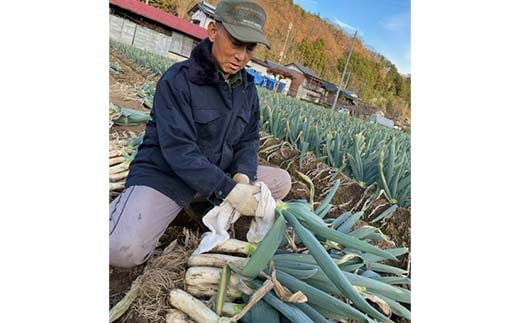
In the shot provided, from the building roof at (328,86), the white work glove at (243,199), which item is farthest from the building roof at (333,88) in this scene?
the white work glove at (243,199)

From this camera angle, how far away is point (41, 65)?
0.54 m

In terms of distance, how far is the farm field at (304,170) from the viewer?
0.67 meters

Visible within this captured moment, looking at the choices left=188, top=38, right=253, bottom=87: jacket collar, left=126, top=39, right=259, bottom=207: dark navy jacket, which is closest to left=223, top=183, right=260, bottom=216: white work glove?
left=126, top=39, right=259, bottom=207: dark navy jacket

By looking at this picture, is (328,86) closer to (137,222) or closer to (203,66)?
(203,66)


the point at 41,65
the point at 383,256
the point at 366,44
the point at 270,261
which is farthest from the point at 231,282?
the point at 366,44

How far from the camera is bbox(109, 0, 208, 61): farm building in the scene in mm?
667

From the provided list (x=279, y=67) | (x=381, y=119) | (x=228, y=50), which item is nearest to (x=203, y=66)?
(x=228, y=50)

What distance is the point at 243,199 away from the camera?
2.32 feet

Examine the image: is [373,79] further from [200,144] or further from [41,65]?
[41,65]

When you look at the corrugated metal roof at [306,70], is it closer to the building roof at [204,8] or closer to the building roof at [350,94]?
the building roof at [350,94]

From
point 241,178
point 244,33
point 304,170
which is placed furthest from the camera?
point 304,170

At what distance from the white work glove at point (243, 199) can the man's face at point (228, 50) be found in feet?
0.61

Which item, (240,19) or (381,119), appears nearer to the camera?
(240,19)

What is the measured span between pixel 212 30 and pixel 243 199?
0.86ft
